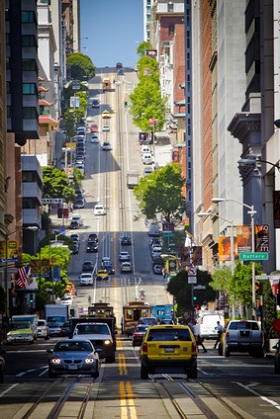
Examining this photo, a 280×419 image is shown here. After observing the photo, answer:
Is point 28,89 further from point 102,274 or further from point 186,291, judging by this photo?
point 186,291

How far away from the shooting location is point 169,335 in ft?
150

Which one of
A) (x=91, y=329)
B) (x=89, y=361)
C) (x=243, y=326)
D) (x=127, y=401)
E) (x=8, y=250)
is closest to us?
(x=127, y=401)

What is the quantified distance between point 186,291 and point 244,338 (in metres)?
95.3

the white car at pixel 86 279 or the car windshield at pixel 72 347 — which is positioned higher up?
the white car at pixel 86 279

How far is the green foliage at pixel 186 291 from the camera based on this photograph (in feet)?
525

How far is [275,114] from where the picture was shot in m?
100

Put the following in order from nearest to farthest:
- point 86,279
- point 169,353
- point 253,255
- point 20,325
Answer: point 169,353 → point 253,255 → point 20,325 → point 86,279

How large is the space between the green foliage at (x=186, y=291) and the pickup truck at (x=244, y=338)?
93.8 meters

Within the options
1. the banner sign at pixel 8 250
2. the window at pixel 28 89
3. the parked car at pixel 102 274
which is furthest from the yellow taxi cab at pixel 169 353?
the parked car at pixel 102 274

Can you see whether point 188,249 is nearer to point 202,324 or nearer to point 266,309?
point 202,324

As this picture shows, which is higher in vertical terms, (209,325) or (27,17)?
(27,17)

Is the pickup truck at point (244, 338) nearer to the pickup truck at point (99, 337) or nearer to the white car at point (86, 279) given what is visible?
the pickup truck at point (99, 337)

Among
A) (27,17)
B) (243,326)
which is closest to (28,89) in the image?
(27,17)

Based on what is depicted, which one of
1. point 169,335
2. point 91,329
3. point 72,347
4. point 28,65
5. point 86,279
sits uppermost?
point 28,65
